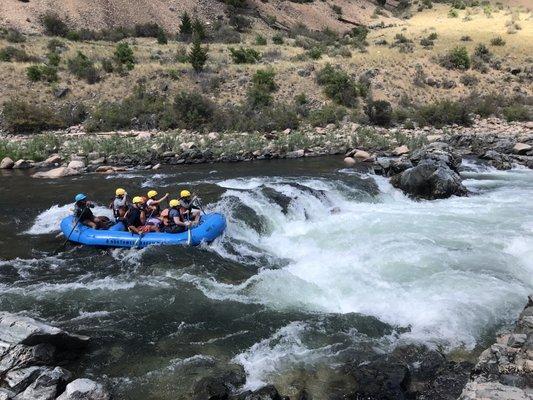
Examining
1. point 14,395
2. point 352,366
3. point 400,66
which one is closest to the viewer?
point 14,395

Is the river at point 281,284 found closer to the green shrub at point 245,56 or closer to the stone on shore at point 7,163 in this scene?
the stone on shore at point 7,163

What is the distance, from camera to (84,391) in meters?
4.86

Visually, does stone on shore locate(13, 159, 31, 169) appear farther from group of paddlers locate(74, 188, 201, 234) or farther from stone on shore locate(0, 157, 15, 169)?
group of paddlers locate(74, 188, 201, 234)

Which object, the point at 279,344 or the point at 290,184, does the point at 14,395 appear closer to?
the point at 279,344

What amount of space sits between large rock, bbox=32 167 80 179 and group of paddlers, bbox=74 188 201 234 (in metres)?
6.42

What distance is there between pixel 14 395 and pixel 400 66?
2916 cm

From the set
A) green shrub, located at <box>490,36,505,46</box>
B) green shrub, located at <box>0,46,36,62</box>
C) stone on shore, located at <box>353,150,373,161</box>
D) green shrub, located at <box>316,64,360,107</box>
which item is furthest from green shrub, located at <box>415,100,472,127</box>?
green shrub, located at <box>0,46,36,62</box>

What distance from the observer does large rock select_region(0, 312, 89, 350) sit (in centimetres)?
547

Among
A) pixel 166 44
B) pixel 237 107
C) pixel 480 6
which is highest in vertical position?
pixel 480 6

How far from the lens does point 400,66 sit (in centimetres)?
2995

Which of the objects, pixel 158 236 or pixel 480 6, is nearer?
pixel 158 236

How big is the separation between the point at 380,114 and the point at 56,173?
15455mm

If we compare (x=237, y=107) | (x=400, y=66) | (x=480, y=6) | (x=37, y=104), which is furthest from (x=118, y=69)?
(x=480, y=6)

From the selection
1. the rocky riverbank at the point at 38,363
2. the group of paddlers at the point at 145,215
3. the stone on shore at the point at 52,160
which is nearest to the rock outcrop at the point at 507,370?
the rocky riverbank at the point at 38,363
